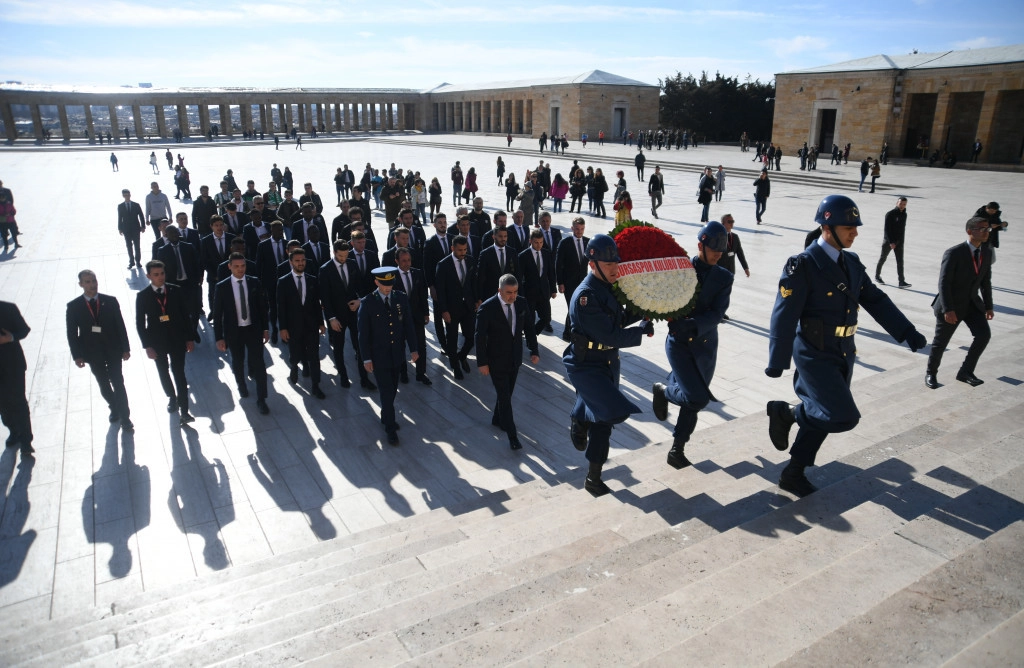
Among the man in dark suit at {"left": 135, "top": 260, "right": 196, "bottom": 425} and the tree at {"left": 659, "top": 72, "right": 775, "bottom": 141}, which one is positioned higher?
the tree at {"left": 659, "top": 72, "right": 775, "bottom": 141}

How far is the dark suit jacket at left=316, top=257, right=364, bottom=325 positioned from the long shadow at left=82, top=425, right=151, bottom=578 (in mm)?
2416

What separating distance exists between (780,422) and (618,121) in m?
57.2

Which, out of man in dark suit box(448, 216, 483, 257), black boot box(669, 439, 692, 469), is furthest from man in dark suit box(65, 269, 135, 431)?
black boot box(669, 439, 692, 469)

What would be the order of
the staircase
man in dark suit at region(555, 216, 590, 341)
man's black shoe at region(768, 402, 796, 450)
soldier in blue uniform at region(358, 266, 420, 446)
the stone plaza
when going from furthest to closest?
man in dark suit at region(555, 216, 590, 341)
soldier in blue uniform at region(358, 266, 420, 446)
man's black shoe at region(768, 402, 796, 450)
the stone plaza
the staircase

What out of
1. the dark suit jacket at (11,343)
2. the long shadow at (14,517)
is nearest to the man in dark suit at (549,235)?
the dark suit jacket at (11,343)

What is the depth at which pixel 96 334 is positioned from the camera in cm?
631

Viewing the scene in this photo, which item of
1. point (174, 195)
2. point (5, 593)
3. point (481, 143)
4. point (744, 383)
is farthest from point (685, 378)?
point (481, 143)

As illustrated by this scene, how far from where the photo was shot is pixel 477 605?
9.78 ft

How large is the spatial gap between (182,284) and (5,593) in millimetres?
5964

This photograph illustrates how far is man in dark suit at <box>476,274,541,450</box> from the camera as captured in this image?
5879 millimetres

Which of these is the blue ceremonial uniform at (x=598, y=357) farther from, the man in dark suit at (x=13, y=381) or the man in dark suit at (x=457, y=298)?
the man in dark suit at (x=13, y=381)

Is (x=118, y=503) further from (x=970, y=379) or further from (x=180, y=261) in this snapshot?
(x=970, y=379)

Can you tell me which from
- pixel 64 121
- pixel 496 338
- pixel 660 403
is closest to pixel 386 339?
pixel 496 338

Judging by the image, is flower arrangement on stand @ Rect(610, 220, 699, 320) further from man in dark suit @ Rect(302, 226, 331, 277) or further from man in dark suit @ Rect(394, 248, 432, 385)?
man in dark suit @ Rect(302, 226, 331, 277)
